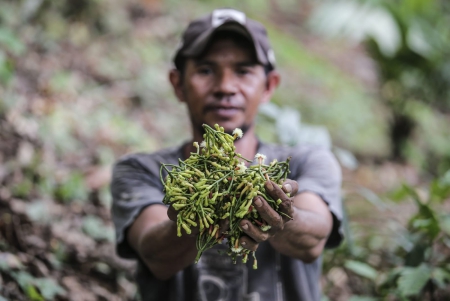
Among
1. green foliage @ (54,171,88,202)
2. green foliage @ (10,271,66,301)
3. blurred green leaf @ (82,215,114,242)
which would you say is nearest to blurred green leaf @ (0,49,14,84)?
green foliage @ (54,171,88,202)

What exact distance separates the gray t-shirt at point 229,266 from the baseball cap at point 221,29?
0.51 metres

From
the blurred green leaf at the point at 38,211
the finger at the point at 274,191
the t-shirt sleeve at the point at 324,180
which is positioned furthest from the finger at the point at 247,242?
the blurred green leaf at the point at 38,211

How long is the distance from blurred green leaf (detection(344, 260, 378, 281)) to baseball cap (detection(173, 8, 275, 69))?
3.63 ft

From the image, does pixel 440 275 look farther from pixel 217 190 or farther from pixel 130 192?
pixel 217 190

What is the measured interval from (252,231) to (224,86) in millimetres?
1015

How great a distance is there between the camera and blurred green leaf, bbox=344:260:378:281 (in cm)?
285

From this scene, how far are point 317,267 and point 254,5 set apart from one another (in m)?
6.51

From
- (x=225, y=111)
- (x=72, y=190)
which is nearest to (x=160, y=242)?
(x=225, y=111)

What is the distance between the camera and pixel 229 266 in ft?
7.40

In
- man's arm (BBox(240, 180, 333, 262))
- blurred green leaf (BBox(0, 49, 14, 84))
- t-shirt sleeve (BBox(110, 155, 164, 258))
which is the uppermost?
man's arm (BBox(240, 180, 333, 262))

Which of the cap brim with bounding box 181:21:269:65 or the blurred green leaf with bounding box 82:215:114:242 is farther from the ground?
the cap brim with bounding box 181:21:269:65

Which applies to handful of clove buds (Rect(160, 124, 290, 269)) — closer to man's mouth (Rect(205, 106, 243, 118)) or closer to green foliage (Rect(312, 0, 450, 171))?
man's mouth (Rect(205, 106, 243, 118))

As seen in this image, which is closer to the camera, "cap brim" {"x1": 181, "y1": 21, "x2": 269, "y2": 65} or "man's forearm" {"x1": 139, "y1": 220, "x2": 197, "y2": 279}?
"man's forearm" {"x1": 139, "y1": 220, "x2": 197, "y2": 279}

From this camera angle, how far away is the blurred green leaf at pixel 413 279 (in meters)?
2.38
